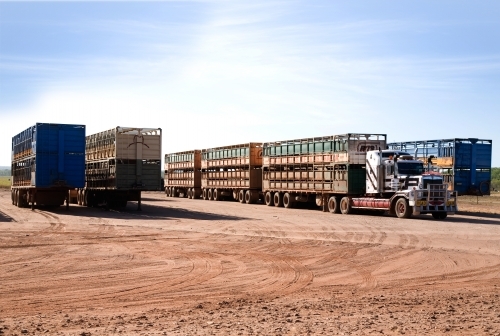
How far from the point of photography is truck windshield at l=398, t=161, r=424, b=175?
29.0m

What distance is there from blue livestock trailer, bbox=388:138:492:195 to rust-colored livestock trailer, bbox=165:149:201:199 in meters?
24.3

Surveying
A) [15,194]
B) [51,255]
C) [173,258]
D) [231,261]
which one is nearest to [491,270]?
[231,261]

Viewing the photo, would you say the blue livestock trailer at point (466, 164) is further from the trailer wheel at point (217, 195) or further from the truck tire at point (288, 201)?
the trailer wheel at point (217, 195)

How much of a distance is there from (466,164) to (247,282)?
24769 mm

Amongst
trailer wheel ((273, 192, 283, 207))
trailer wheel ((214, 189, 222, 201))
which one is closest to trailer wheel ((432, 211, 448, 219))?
trailer wheel ((273, 192, 283, 207))

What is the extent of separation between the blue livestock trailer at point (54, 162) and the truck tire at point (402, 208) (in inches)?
611

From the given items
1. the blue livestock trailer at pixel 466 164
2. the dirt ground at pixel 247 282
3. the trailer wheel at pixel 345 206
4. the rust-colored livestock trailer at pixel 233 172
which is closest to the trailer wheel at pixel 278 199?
the rust-colored livestock trailer at pixel 233 172

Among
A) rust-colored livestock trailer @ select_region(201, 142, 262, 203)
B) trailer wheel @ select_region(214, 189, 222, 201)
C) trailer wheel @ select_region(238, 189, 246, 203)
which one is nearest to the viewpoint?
rust-colored livestock trailer @ select_region(201, 142, 262, 203)

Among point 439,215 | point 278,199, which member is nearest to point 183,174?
point 278,199

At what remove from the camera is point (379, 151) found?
3008 cm

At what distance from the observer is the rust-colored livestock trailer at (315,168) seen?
32.0 metres

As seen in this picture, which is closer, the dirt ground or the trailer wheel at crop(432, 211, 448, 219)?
the dirt ground

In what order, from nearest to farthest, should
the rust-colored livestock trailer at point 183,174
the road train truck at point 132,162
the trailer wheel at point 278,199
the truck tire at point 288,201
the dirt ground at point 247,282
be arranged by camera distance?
the dirt ground at point 247,282 < the road train truck at point 132,162 < the truck tire at point 288,201 < the trailer wheel at point 278,199 < the rust-colored livestock trailer at point 183,174

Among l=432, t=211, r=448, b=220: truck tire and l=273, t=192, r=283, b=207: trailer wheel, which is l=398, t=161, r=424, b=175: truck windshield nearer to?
l=432, t=211, r=448, b=220: truck tire
